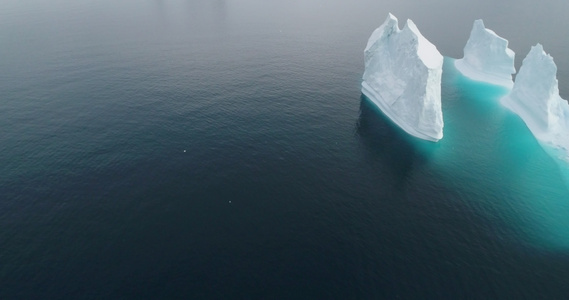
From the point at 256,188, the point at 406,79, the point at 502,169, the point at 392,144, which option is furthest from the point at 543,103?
the point at 256,188

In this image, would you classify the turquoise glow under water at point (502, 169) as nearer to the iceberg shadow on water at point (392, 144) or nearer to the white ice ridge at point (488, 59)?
the iceberg shadow on water at point (392, 144)

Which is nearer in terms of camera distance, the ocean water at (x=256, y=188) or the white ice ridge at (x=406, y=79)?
the ocean water at (x=256, y=188)

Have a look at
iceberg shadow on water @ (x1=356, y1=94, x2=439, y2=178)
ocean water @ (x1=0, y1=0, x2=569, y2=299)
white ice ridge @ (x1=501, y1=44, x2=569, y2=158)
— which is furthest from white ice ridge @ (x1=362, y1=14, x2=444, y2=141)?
white ice ridge @ (x1=501, y1=44, x2=569, y2=158)

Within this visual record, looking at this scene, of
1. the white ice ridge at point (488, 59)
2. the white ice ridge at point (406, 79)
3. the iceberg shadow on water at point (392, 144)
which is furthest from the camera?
the white ice ridge at point (488, 59)

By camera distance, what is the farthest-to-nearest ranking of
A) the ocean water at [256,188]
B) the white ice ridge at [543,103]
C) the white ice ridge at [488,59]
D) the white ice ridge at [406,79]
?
the white ice ridge at [488,59], the white ice ridge at [543,103], the white ice ridge at [406,79], the ocean water at [256,188]

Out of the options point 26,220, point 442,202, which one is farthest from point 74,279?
point 442,202

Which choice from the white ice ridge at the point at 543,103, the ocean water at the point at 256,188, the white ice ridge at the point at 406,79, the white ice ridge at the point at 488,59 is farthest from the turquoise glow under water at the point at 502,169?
the white ice ridge at the point at 488,59

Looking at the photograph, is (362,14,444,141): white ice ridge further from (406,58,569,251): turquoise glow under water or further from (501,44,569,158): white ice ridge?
(501,44,569,158): white ice ridge
